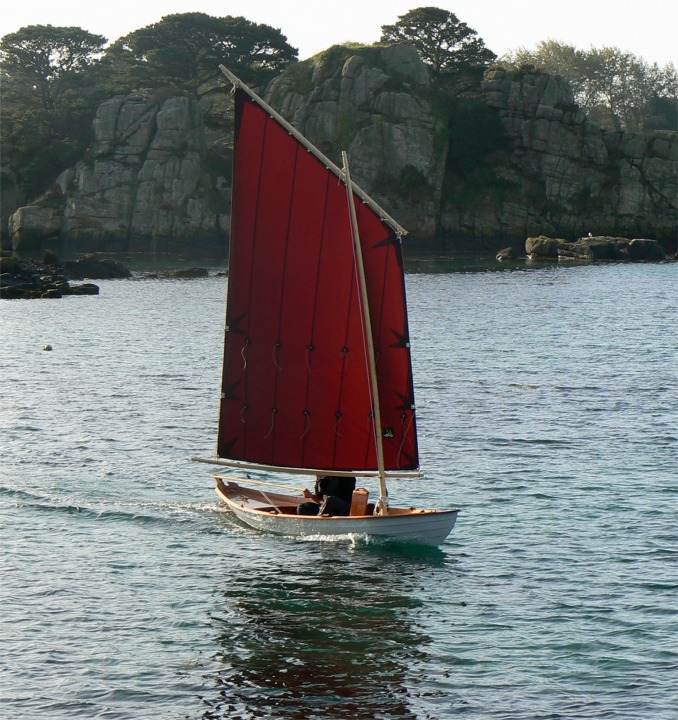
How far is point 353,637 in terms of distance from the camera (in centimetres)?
1795

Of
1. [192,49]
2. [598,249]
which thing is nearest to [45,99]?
[192,49]

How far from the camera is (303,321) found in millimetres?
22484

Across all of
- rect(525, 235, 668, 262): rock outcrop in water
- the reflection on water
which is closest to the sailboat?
the reflection on water

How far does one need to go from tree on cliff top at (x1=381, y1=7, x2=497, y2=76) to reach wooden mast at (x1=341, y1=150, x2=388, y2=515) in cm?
12259

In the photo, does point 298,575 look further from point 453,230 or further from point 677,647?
point 453,230

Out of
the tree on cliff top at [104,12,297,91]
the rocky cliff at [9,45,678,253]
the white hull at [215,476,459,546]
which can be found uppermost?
the tree on cliff top at [104,12,297,91]

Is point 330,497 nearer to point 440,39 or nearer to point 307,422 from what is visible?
point 307,422

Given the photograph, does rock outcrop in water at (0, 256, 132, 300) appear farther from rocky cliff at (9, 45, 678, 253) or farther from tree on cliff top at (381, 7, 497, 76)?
tree on cliff top at (381, 7, 497, 76)

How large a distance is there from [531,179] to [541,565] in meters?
117

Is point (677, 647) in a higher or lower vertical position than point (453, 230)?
lower

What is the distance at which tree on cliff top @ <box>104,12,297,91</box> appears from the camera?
132 meters

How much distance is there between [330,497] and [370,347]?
343cm

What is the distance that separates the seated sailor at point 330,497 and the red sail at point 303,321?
0.55 meters

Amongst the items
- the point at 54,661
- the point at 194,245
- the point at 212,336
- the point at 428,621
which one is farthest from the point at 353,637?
the point at 194,245
